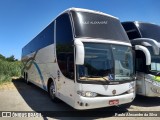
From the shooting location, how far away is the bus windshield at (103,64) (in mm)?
7168

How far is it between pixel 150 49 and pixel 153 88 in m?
1.65

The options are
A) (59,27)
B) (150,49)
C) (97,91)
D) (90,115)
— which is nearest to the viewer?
(97,91)

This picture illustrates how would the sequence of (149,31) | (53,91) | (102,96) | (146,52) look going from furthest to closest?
(149,31) → (53,91) → (146,52) → (102,96)

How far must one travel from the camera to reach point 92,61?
7.29 metres

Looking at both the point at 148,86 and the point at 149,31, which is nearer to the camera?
the point at 148,86

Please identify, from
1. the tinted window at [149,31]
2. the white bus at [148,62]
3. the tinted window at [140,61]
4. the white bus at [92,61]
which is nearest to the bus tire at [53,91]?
the white bus at [92,61]

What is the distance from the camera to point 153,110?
869cm

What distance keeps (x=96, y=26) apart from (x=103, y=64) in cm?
143

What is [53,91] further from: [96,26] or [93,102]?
[96,26]

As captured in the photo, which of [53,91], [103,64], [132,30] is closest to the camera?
[103,64]

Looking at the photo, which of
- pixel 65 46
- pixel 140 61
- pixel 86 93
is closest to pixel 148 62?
pixel 140 61

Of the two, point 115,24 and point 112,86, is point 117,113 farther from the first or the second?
point 115,24

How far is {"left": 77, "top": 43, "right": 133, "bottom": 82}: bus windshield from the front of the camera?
→ 7168 millimetres

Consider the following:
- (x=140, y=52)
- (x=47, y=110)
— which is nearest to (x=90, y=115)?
(x=47, y=110)
